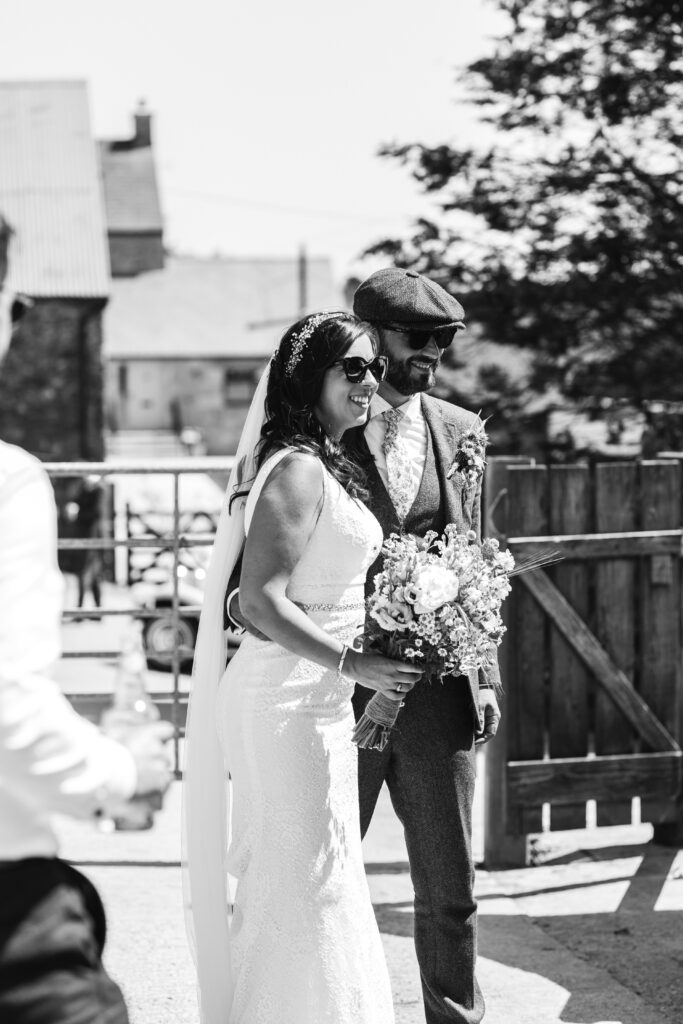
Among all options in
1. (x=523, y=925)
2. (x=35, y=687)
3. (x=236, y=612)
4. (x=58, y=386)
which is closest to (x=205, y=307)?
(x=58, y=386)

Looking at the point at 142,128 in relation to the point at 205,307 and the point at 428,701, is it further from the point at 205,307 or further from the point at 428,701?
the point at 428,701

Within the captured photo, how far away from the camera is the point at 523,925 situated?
522 cm

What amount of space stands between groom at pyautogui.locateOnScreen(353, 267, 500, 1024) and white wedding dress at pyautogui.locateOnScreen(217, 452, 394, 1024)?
0.37m

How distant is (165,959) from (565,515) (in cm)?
255

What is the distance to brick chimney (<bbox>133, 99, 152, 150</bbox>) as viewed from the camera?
53906mm

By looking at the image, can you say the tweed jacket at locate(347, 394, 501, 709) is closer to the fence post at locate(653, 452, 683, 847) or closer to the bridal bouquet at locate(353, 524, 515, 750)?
the bridal bouquet at locate(353, 524, 515, 750)

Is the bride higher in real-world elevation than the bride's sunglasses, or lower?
lower

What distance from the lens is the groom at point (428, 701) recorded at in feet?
12.1

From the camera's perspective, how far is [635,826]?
679 centimetres

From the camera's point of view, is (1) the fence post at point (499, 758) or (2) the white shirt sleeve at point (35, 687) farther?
(1) the fence post at point (499, 758)

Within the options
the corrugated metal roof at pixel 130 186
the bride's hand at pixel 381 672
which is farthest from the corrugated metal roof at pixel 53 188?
Answer: the bride's hand at pixel 381 672

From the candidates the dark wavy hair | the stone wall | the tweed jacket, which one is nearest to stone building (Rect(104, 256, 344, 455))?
the stone wall

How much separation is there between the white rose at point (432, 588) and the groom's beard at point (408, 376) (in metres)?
0.73

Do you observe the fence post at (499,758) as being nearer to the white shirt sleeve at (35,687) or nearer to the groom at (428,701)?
the groom at (428,701)
